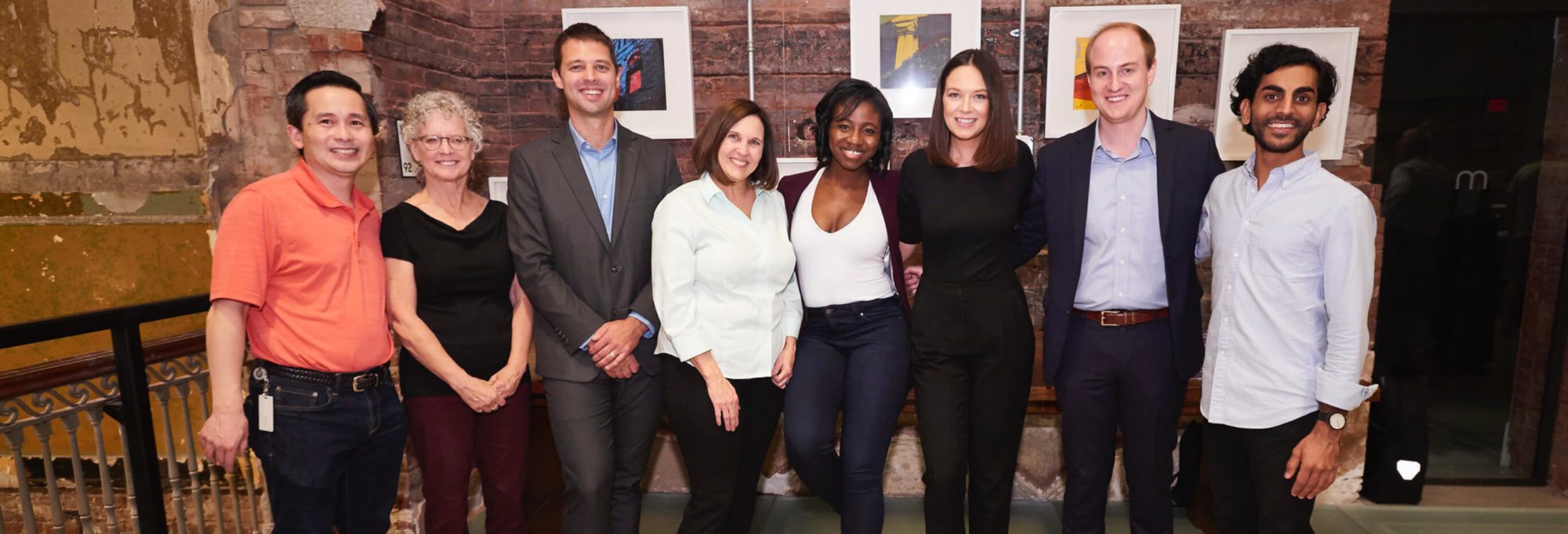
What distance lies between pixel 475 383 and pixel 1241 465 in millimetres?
2146

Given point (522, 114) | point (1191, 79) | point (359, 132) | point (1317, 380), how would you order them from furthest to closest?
point (522, 114), point (1191, 79), point (359, 132), point (1317, 380)

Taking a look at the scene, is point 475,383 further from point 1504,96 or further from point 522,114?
point 1504,96

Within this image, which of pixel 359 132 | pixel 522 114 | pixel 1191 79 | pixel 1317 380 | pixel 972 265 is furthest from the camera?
pixel 522 114

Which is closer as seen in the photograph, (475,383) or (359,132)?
(359,132)

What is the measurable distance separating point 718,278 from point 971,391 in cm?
82

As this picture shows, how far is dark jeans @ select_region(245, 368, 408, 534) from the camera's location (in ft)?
6.18

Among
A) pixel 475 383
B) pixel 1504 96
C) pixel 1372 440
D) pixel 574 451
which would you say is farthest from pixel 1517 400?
pixel 475 383

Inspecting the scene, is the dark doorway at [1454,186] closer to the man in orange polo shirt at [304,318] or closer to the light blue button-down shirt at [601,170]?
the light blue button-down shirt at [601,170]

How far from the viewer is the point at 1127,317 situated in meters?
2.09

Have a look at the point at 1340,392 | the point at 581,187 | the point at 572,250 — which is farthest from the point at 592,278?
the point at 1340,392

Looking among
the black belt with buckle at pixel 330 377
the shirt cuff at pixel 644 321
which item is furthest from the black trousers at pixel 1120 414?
the black belt with buckle at pixel 330 377

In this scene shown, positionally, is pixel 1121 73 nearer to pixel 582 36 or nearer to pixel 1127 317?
pixel 1127 317

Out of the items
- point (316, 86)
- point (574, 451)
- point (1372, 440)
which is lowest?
point (1372, 440)

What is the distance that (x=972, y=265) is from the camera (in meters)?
2.14
